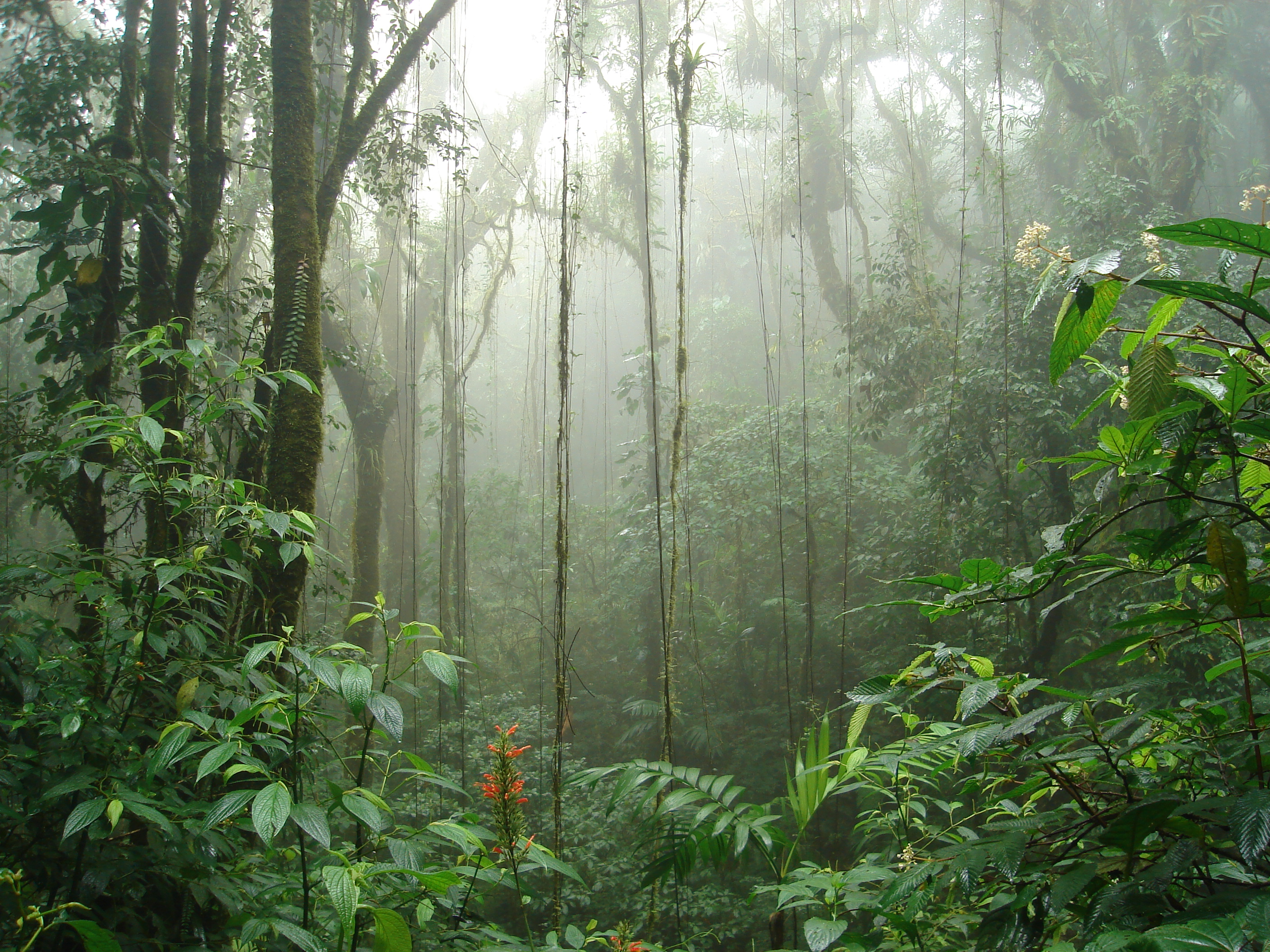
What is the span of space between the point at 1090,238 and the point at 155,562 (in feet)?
16.2

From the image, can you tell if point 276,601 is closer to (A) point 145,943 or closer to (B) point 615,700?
(A) point 145,943

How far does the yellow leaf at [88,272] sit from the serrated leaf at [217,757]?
1.77 m

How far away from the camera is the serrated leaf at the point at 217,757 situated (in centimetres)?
69

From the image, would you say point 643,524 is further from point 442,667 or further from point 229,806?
point 229,806

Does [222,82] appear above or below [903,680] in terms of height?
above

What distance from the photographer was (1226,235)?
448mm

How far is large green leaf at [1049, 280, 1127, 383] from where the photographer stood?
→ 1.73 feet

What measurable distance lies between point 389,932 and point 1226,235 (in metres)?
0.89

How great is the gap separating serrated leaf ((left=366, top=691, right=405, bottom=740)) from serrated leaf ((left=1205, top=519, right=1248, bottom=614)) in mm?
711

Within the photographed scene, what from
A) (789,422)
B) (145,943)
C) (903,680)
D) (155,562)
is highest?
(789,422)

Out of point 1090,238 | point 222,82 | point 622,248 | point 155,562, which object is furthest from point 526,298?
point 155,562

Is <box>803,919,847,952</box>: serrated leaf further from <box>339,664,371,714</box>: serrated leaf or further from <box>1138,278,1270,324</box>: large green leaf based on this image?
<box>1138,278,1270,324</box>: large green leaf

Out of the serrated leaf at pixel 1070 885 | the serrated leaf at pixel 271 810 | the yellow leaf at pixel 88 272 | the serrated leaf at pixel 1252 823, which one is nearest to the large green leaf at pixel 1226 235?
the serrated leaf at pixel 1252 823

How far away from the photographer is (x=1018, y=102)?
8703 mm
